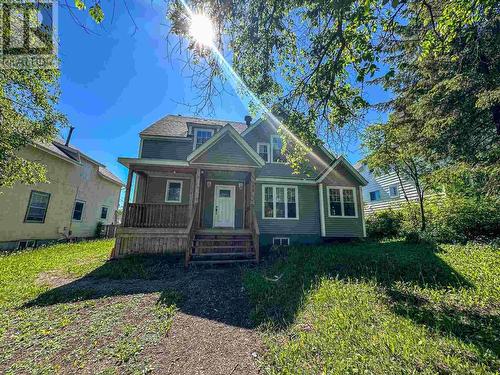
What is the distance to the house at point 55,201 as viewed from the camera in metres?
11.9

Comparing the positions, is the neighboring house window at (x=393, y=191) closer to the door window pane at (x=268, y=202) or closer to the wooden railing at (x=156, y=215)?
the door window pane at (x=268, y=202)

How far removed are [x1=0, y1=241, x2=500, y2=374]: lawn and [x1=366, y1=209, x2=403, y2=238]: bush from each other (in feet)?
18.4

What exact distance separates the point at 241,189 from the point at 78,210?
1324cm

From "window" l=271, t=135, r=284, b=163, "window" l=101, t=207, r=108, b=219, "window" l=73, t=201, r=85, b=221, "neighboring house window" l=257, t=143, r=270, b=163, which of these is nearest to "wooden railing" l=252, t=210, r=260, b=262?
"neighboring house window" l=257, t=143, r=270, b=163

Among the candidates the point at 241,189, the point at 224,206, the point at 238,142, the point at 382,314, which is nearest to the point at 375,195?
the point at 241,189

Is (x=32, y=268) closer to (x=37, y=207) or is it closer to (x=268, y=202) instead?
(x=37, y=207)

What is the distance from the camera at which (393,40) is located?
4.08m

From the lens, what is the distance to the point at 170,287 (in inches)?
239

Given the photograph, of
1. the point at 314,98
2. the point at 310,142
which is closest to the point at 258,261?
the point at 310,142

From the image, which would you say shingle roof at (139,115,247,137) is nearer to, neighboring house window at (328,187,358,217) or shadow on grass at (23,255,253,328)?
neighboring house window at (328,187,358,217)

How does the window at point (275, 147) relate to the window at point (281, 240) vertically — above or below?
above

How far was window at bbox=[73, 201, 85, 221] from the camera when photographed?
16.2 meters

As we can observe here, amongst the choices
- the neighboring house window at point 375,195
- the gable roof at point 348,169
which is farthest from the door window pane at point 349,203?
the neighboring house window at point 375,195

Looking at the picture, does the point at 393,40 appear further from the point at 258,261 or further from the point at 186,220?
the point at 186,220
